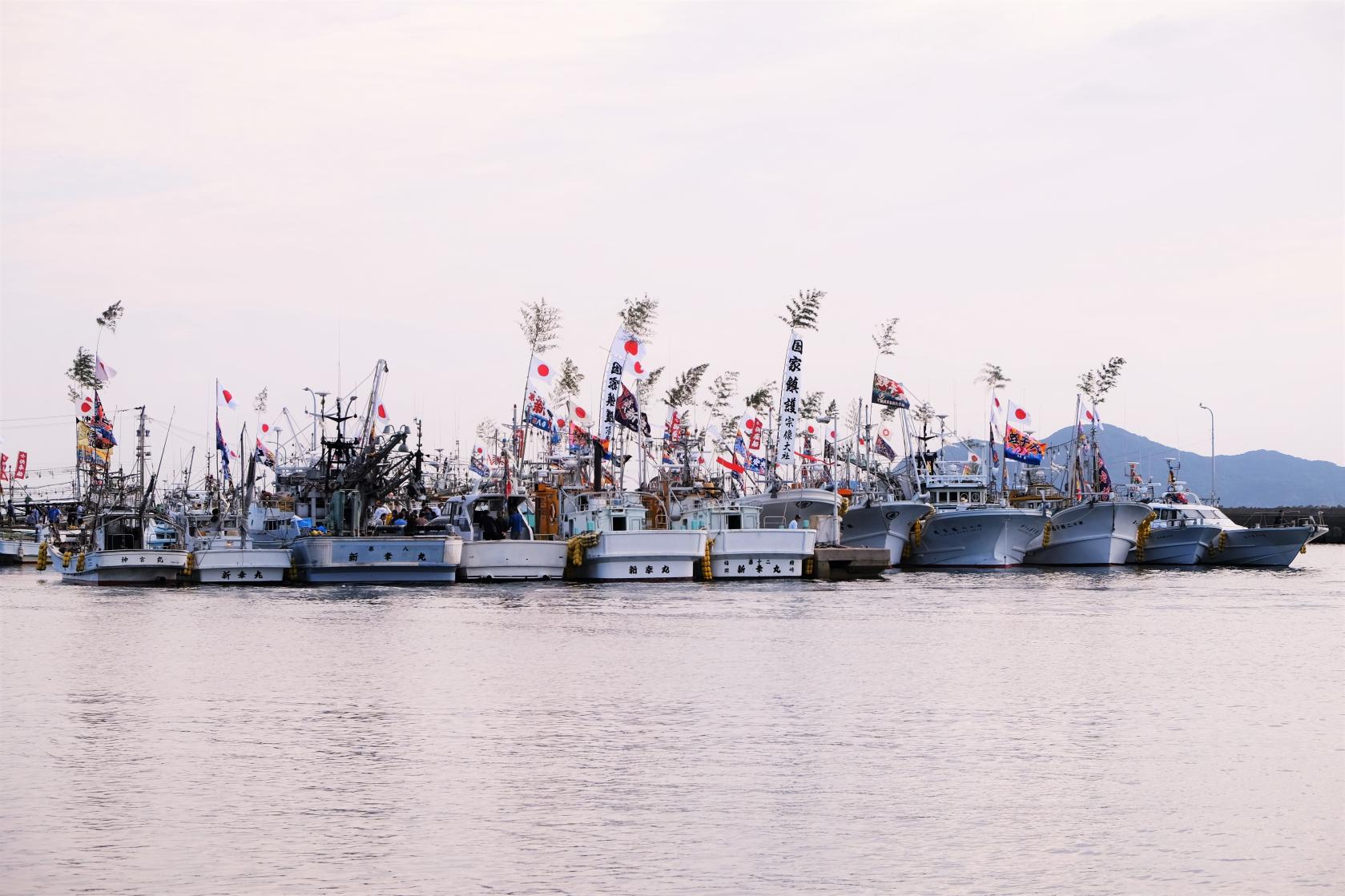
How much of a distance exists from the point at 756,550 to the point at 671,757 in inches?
2484

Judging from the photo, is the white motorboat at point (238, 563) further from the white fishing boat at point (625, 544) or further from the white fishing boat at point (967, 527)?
the white fishing boat at point (967, 527)

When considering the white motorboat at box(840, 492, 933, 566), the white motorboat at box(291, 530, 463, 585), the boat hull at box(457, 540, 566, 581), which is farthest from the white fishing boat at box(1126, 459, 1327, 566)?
the white motorboat at box(291, 530, 463, 585)

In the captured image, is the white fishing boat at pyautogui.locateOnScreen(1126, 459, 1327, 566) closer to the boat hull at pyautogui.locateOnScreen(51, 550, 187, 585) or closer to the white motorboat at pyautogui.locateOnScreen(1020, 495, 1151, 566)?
the white motorboat at pyautogui.locateOnScreen(1020, 495, 1151, 566)

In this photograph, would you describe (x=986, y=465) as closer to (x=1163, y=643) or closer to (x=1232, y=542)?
(x=1232, y=542)

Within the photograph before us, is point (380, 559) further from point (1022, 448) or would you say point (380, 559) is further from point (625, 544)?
point (1022, 448)

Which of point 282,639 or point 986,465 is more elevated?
point 986,465

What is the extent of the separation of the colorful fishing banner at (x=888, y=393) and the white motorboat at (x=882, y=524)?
23.8 ft

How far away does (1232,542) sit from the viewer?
12581 cm

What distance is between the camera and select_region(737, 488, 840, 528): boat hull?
109m

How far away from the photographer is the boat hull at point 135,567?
318 ft

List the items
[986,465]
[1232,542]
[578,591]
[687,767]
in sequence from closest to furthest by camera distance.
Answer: [687,767], [578,591], [1232,542], [986,465]

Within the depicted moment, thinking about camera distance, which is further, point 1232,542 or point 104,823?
point 1232,542

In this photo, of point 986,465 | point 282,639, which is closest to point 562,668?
point 282,639

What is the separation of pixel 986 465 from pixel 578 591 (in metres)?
70.7
